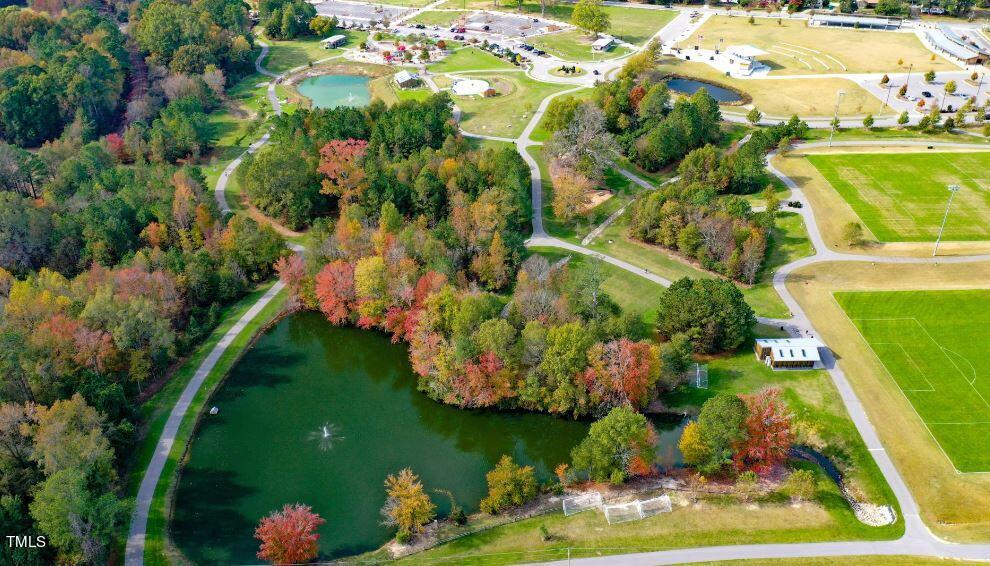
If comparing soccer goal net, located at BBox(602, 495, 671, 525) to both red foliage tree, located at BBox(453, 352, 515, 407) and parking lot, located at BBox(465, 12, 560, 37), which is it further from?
parking lot, located at BBox(465, 12, 560, 37)

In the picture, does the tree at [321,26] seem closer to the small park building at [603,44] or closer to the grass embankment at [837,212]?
the small park building at [603,44]

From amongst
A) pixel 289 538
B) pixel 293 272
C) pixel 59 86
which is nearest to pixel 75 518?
pixel 289 538

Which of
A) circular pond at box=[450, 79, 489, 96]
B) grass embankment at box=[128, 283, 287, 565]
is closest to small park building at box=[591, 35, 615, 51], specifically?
circular pond at box=[450, 79, 489, 96]

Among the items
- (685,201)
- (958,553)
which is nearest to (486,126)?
(685,201)

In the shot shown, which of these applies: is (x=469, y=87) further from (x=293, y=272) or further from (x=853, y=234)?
(x=853, y=234)

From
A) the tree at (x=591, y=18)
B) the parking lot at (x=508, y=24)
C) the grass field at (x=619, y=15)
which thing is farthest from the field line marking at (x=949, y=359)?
the parking lot at (x=508, y=24)

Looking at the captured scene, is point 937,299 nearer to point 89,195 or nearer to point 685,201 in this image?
point 685,201
